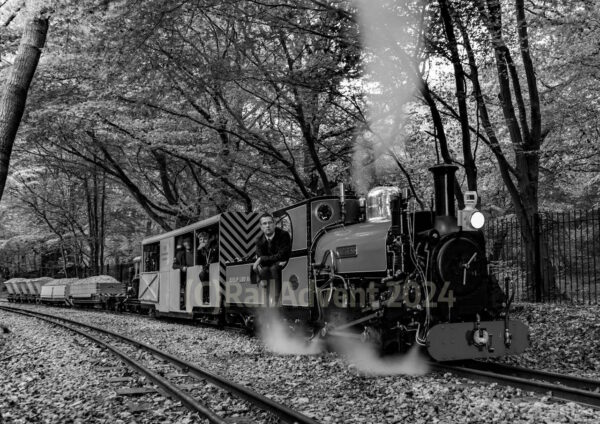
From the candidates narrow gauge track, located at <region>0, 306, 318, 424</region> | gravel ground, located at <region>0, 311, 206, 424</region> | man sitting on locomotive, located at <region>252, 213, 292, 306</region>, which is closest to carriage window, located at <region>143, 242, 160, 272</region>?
gravel ground, located at <region>0, 311, 206, 424</region>

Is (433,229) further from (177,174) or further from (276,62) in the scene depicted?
(177,174)

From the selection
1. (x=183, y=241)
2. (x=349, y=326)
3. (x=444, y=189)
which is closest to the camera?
(x=444, y=189)

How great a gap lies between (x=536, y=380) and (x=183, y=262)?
10.3 meters

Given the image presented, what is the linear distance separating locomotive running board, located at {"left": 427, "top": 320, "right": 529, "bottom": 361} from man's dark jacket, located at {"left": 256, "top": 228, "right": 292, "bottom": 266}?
11.6 ft

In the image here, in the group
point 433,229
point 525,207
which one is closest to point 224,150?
point 525,207

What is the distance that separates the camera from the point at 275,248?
380 inches

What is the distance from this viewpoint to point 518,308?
37.6ft

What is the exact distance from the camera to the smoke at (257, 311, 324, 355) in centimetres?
952

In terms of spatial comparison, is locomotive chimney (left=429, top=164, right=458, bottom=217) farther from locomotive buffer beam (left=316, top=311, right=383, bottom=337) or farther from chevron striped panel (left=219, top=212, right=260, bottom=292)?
chevron striped panel (left=219, top=212, right=260, bottom=292)

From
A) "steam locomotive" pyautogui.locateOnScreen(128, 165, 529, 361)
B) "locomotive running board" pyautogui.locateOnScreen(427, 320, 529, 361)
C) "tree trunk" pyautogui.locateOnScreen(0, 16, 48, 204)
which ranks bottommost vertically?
"locomotive running board" pyautogui.locateOnScreen(427, 320, 529, 361)

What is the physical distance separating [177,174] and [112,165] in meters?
2.38

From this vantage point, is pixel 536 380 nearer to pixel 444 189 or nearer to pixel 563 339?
pixel 444 189

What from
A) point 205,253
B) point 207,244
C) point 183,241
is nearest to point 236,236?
point 207,244

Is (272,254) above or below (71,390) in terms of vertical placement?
above
